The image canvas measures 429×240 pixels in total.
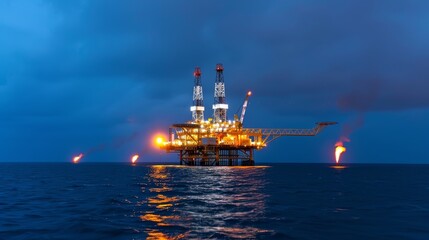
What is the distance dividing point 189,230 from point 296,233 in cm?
550

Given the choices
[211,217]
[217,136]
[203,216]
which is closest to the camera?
[211,217]

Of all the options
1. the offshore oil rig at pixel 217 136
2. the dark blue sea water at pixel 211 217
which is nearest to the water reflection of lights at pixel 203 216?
the dark blue sea water at pixel 211 217

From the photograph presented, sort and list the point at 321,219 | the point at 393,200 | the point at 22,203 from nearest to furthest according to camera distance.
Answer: the point at 321,219 → the point at 22,203 → the point at 393,200

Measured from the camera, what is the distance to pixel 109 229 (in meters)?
21.7

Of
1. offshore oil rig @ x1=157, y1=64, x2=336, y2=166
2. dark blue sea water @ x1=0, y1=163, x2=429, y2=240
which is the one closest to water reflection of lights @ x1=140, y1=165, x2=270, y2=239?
dark blue sea water @ x1=0, y1=163, x2=429, y2=240

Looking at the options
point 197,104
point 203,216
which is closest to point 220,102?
point 197,104

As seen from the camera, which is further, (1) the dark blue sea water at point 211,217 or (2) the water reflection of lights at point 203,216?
(1) the dark blue sea water at point 211,217

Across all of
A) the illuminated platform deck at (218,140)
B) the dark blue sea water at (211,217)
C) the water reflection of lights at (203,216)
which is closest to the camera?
the water reflection of lights at (203,216)

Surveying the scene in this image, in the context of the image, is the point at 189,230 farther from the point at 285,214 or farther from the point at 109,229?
the point at 285,214

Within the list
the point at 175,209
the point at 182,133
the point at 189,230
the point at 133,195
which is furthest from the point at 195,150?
the point at 189,230

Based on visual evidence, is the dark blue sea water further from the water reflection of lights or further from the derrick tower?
the derrick tower

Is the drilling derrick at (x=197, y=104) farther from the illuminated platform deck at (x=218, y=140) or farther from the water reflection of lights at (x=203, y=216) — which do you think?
the water reflection of lights at (x=203, y=216)

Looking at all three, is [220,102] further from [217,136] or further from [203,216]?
[203,216]

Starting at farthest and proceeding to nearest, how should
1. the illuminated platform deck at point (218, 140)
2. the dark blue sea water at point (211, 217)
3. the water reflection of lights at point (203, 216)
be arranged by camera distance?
the illuminated platform deck at point (218, 140) < the dark blue sea water at point (211, 217) < the water reflection of lights at point (203, 216)
